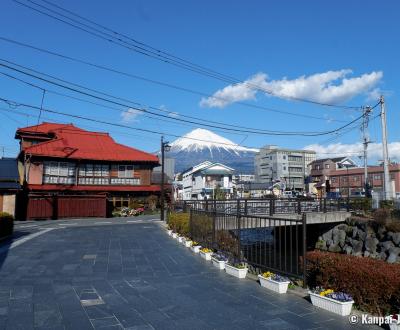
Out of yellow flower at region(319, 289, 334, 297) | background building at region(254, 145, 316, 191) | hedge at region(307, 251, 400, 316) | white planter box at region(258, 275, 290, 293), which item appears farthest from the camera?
background building at region(254, 145, 316, 191)

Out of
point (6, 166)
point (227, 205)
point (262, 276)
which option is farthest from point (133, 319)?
point (6, 166)

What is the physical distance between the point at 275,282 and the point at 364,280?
6.50 ft

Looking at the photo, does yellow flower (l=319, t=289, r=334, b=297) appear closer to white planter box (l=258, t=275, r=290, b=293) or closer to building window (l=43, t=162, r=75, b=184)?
white planter box (l=258, t=275, r=290, b=293)

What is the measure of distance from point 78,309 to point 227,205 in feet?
59.2

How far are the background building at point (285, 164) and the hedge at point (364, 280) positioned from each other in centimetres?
9999

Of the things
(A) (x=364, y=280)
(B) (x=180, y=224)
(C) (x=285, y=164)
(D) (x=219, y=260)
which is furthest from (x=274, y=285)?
(C) (x=285, y=164)

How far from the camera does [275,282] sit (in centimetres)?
738

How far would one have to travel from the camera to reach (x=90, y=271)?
31.1ft

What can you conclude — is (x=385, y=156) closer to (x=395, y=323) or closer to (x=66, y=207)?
(x=395, y=323)

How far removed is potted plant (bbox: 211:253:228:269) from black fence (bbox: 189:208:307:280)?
0.27m

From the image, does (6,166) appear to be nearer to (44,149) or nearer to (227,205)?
(44,149)

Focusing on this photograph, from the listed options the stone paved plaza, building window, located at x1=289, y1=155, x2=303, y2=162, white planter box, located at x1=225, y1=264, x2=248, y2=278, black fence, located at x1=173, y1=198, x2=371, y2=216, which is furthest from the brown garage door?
building window, located at x1=289, y1=155, x2=303, y2=162

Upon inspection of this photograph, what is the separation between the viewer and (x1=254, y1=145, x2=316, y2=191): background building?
107912 mm

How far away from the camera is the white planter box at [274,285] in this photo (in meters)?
7.30
